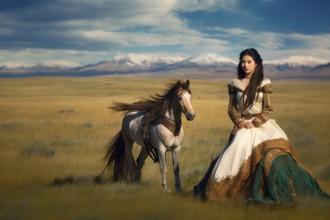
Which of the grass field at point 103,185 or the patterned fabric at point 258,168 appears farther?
the patterned fabric at point 258,168

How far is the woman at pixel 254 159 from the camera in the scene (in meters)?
6.32

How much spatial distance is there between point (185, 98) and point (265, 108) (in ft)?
4.08

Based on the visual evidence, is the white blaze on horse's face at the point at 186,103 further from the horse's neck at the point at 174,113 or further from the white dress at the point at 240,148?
the white dress at the point at 240,148

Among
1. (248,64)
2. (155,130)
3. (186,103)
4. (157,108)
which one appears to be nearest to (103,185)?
(155,130)

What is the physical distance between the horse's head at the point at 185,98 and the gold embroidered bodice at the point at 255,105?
2.10 feet

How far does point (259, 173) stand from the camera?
6344mm

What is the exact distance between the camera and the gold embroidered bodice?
6820mm

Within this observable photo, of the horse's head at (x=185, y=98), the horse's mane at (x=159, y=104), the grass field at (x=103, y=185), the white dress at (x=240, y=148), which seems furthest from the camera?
the horse's mane at (x=159, y=104)

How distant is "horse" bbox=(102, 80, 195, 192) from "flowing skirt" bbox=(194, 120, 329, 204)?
89 centimetres

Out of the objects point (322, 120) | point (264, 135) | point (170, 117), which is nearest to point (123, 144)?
point (170, 117)

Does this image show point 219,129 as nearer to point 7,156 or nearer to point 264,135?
point 7,156

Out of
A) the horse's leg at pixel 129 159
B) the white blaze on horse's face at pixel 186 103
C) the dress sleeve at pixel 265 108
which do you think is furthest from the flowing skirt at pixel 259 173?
the horse's leg at pixel 129 159

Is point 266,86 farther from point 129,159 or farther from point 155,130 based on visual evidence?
point 129,159

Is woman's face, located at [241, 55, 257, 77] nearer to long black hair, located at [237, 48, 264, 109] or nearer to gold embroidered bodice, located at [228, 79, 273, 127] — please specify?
long black hair, located at [237, 48, 264, 109]
